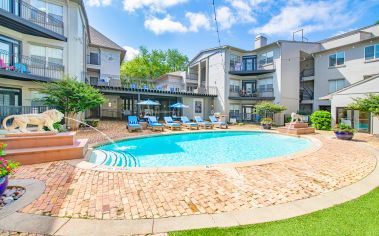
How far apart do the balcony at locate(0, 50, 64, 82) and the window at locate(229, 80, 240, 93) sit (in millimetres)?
18977

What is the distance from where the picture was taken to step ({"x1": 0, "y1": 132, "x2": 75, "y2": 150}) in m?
6.52

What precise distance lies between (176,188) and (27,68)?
15902 mm

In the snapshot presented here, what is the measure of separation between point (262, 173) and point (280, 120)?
19.3 metres

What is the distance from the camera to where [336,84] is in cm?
2116

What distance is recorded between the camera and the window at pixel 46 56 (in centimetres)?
1475

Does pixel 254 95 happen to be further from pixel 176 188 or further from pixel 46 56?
pixel 176 188

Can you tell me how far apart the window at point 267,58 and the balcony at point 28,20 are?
21.8 m

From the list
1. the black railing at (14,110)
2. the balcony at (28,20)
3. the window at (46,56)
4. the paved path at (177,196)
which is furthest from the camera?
the window at (46,56)

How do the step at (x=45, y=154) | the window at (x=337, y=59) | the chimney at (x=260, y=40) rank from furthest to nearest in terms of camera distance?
1. the chimney at (x=260, y=40)
2. the window at (x=337, y=59)
3. the step at (x=45, y=154)

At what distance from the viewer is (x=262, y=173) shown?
5715 millimetres

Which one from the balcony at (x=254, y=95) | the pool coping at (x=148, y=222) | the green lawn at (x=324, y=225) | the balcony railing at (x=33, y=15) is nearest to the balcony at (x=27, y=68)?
the balcony railing at (x=33, y=15)

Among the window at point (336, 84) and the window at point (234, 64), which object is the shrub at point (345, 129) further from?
the window at point (234, 64)

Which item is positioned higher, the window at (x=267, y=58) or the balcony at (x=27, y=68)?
the window at (x=267, y=58)

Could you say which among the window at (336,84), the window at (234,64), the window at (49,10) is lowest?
the window at (336,84)
